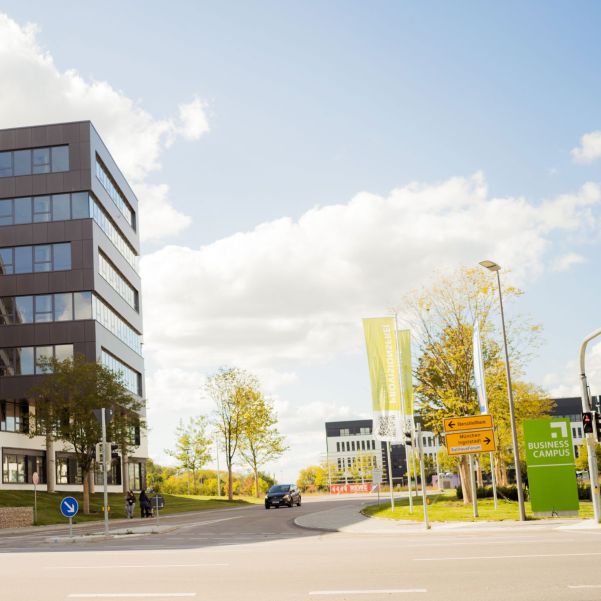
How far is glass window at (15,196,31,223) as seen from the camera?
63.8 m

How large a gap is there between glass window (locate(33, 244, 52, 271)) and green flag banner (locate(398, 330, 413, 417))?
3828cm

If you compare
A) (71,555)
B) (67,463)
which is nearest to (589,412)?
(71,555)

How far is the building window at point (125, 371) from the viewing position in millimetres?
64463

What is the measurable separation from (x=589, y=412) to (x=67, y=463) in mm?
51888

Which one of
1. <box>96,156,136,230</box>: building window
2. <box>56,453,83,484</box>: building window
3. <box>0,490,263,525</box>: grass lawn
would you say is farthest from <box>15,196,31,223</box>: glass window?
<box>0,490,263,525</box>: grass lawn

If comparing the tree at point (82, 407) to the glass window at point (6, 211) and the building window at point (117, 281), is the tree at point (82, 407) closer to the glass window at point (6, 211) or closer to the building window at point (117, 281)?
the building window at point (117, 281)

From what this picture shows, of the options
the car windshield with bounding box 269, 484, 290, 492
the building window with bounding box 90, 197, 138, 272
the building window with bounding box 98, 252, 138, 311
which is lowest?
the car windshield with bounding box 269, 484, 290, 492

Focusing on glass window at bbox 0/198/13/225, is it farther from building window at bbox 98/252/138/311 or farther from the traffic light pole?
the traffic light pole

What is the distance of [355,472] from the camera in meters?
145

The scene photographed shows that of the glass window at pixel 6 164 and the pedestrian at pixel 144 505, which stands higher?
the glass window at pixel 6 164

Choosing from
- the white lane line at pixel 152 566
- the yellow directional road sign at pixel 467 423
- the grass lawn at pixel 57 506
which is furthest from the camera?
the grass lawn at pixel 57 506

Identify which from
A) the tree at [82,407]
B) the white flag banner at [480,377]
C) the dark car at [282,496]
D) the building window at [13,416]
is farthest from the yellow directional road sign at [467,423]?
the building window at [13,416]

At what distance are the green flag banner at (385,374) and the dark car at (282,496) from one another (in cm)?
2054

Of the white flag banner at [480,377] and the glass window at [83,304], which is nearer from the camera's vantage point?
the white flag banner at [480,377]
